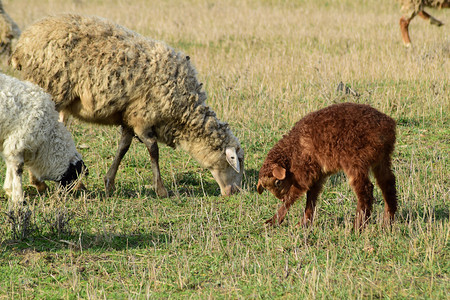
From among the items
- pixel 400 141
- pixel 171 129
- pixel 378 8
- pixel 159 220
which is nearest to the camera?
pixel 159 220

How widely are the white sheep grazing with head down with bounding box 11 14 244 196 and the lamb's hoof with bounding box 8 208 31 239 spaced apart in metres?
1.62

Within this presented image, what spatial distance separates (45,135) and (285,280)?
3.16 metres

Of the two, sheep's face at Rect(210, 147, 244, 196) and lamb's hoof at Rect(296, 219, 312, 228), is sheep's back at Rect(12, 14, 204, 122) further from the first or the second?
lamb's hoof at Rect(296, 219, 312, 228)

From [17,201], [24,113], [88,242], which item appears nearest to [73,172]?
[17,201]

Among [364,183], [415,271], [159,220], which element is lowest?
[159,220]

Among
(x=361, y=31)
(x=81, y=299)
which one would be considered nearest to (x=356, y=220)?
(x=81, y=299)

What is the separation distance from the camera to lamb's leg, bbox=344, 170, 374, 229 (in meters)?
5.10

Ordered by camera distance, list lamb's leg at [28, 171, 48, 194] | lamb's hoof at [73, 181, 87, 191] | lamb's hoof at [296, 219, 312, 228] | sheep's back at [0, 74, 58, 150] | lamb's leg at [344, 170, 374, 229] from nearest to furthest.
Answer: lamb's leg at [344, 170, 374, 229] → lamb's hoof at [296, 219, 312, 228] → sheep's back at [0, 74, 58, 150] → lamb's hoof at [73, 181, 87, 191] → lamb's leg at [28, 171, 48, 194]

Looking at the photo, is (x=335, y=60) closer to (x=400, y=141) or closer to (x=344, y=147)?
(x=400, y=141)

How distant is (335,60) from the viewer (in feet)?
37.2

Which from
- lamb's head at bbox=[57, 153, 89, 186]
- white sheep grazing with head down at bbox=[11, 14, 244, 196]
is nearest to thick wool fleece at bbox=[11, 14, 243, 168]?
white sheep grazing with head down at bbox=[11, 14, 244, 196]

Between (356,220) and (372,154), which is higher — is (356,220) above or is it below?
below

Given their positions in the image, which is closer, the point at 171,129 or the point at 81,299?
the point at 81,299

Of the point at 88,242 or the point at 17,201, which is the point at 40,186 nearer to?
the point at 17,201
